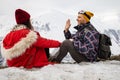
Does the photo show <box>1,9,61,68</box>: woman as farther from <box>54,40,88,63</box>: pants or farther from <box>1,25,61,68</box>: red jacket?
<box>54,40,88,63</box>: pants

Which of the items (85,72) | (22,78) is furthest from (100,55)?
(22,78)

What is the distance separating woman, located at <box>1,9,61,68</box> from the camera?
12.0 meters

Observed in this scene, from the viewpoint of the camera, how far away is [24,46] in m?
12.0

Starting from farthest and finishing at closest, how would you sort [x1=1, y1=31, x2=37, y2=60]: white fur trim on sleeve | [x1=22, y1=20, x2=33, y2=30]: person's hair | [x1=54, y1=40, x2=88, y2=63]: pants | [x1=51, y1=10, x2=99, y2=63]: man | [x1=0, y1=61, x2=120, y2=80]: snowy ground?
[x1=54, y1=40, x2=88, y2=63]: pants < [x1=51, y1=10, x2=99, y2=63]: man < [x1=22, y1=20, x2=33, y2=30]: person's hair < [x1=1, y1=31, x2=37, y2=60]: white fur trim on sleeve < [x1=0, y1=61, x2=120, y2=80]: snowy ground

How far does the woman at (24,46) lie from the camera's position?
1198cm

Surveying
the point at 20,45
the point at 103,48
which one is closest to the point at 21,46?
the point at 20,45

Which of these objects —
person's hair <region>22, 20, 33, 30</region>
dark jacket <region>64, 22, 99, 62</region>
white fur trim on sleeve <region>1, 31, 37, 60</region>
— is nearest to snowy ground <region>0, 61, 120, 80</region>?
white fur trim on sleeve <region>1, 31, 37, 60</region>

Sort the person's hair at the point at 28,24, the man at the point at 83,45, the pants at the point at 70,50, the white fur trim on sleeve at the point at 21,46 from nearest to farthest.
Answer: the white fur trim on sleeve at the point at 21,46 → the person's hair at the point at 28,24 → the man at the point at 83,45 → the pants at the point at 70,50

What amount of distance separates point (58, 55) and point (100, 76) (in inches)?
131

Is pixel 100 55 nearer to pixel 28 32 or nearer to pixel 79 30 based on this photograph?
pixel 79 30

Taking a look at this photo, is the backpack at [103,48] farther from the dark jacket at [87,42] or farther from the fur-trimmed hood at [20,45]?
the fur-trimmed hood at [20,45]

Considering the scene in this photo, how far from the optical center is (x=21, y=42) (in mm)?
11953

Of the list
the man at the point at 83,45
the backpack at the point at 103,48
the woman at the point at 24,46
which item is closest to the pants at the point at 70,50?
the man at the point at 83,45

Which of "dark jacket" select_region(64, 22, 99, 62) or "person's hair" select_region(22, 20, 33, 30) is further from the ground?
"person's hair" select_region(22, 20, 33, 30)
